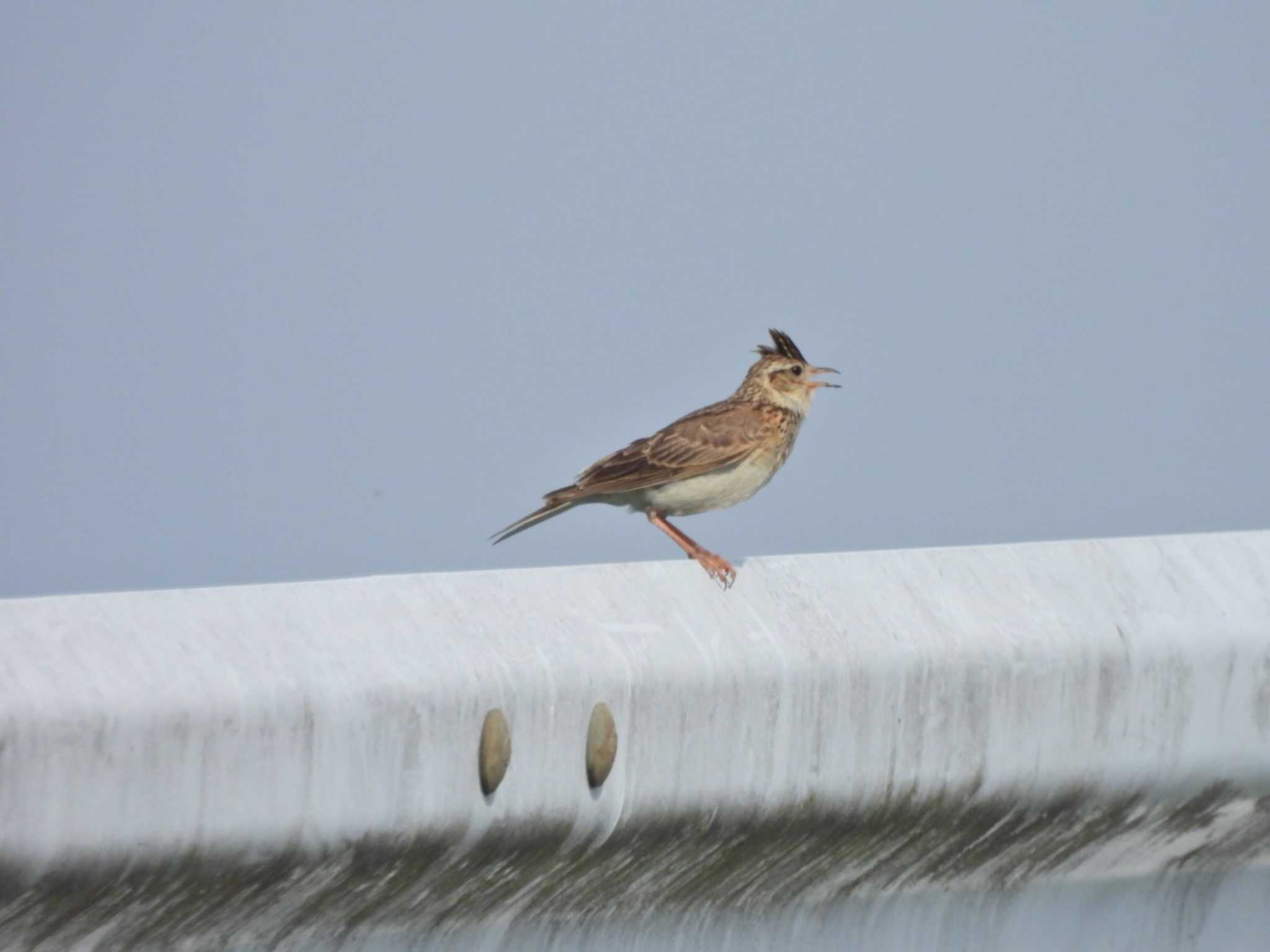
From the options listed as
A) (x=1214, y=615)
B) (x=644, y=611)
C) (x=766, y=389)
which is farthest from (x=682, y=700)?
(x=766, y=389)

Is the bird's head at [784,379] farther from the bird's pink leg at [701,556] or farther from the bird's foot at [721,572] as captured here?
the bird's foot at [721,572]

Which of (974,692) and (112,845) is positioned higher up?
(112,845)

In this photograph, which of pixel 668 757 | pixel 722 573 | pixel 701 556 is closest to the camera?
pixel 668 757

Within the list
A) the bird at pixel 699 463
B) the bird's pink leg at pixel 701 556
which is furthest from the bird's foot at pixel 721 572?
the bird at pixel 699 463

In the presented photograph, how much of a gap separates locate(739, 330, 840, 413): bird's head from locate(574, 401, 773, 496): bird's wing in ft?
0.95

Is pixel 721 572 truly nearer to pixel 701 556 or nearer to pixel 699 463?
pixel 701 556

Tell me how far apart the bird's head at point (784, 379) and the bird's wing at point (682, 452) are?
11.4 inches

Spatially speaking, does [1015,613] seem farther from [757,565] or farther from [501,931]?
[501,931]

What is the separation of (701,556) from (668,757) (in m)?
2.46

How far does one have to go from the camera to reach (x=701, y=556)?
705 centimetres

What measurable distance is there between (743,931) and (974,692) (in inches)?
36.3

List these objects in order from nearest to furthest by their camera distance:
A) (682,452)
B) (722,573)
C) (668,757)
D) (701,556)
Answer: (668,757), (722,573), (701,556), (682,452)

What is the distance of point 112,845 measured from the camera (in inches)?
146

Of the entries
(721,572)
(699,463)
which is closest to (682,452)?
(699,463)
